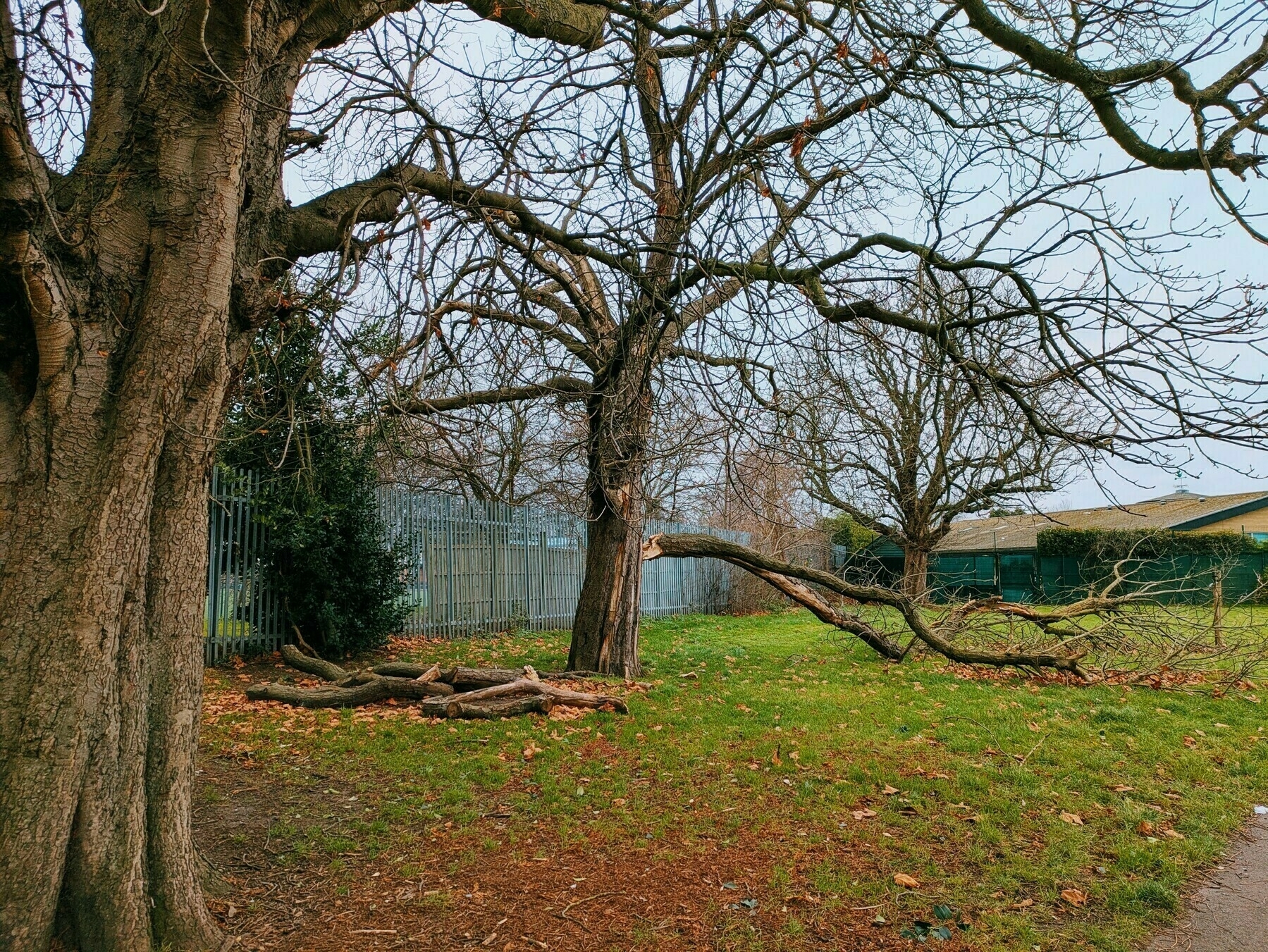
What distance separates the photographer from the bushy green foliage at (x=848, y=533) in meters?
24.2

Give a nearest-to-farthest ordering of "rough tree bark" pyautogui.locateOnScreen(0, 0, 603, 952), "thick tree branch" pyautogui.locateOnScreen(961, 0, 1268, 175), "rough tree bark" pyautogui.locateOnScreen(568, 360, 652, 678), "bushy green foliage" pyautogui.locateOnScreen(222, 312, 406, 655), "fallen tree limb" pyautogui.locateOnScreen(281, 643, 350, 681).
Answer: "rough tree bark" pyautogui.locateOnScreen(0, 0, 603, 952), "thick tree branch" pyautogui.locateOnScreen(961, 0, 1268, 175), "fallen tree limb" pyautogui.locateOnScreen(281, 643, 350, 681), "rough tree bark" pyautogui.locateOnScreen(568, 360, 652, 678), "bushy green foliage" pyautogui.locateOnScreen(222, 312, 406, 655)

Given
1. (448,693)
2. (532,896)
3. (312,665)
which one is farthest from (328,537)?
(532,896)

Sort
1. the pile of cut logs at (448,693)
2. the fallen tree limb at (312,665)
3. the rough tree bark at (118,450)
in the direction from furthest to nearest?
the fallen tree limb at (312,665) < the pile of cut logs at (448,693) < the rough tree bark at (118,450)

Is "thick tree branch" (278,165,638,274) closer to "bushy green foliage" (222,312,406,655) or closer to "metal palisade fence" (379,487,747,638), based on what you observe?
"bushy green foliage" (222,312,406,655)

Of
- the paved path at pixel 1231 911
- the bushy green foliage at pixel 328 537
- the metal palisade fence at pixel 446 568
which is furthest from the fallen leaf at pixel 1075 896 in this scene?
the bushy green foliage at pixel 328 537

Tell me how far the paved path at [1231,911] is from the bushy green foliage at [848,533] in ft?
64.9

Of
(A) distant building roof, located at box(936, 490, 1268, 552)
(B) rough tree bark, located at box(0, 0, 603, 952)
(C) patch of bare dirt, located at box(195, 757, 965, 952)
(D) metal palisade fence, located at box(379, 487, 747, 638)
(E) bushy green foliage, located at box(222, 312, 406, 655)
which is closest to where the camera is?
(B) rough tree bark, located at box(0, 0, 603, 952)

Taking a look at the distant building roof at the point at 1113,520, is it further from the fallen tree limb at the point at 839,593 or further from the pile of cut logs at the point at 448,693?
the pile of cut logs at the point at 448,693

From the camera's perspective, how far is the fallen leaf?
3748 mm

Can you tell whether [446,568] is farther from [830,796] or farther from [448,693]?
[830,796]

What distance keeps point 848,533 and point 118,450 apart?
23.7 m

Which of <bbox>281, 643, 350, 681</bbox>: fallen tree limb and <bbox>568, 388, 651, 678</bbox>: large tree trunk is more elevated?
<bbox>568, 388, 651, 678</bbox>: large tree trunk

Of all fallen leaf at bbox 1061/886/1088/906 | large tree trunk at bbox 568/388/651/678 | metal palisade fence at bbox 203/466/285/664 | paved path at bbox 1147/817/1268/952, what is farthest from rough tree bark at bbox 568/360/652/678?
paved path at bbox 1147/817/1268/952

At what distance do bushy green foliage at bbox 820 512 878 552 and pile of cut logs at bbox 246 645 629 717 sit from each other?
703 inches
